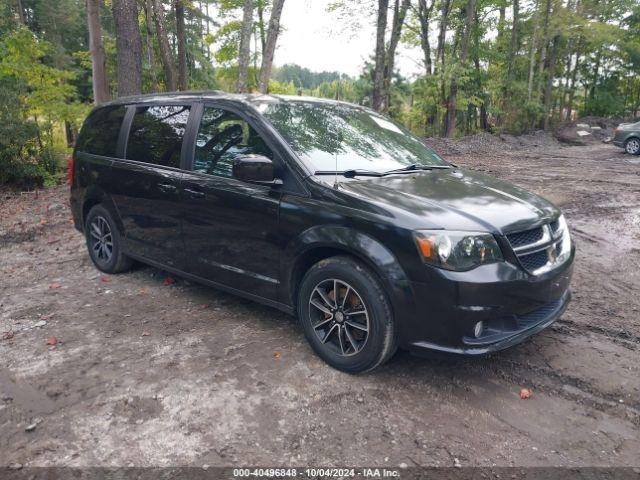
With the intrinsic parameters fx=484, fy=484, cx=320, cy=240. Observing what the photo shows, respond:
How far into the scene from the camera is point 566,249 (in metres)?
3.61

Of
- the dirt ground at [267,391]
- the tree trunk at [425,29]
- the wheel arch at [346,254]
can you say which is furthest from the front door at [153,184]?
the tree trunk at [425,29]

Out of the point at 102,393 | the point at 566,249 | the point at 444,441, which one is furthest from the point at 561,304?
the point at 102,393

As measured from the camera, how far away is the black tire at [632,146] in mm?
17906

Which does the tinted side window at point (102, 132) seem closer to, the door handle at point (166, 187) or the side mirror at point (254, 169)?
the door handle at point (166, 187)

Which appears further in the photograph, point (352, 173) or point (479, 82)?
point (479, 82)

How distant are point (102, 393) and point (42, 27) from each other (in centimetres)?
3169

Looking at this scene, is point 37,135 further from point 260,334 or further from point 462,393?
point 462,393

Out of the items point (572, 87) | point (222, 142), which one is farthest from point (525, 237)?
point (572, 87)

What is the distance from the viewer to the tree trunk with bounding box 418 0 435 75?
26.6 meters

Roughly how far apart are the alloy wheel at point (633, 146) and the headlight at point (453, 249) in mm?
18669

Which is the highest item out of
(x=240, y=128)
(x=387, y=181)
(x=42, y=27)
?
(x=42, y=27)

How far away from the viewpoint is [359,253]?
3.21m

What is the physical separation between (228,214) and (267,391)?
1.47 metres

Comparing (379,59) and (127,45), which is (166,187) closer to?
(127,45)
